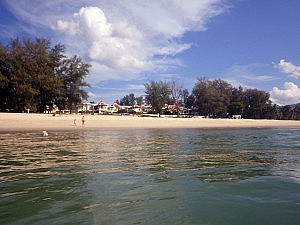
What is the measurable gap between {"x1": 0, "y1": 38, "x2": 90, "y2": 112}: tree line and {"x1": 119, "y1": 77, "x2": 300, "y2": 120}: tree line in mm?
36442

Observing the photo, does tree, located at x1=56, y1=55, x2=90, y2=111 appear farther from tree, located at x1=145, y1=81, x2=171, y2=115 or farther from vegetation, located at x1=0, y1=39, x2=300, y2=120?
tree, located at x1=145, y1=81, x2=171, y2=115

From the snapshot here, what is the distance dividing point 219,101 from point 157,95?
65.8 feet

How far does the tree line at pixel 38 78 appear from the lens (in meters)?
59.9

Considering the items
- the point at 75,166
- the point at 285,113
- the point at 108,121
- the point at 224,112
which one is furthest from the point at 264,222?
the point at 285,113

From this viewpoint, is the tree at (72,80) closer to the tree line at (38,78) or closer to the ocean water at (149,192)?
the tree line at (38,78)

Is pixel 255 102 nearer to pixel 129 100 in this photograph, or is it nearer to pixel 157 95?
pixel 157 95

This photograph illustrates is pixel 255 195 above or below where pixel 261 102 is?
below

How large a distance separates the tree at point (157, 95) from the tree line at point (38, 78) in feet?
115

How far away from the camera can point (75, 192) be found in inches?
306

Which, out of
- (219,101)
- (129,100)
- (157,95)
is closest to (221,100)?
(219,101)

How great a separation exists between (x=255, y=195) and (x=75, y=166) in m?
6.46

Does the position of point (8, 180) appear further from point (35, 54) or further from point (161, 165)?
point (35, 54)

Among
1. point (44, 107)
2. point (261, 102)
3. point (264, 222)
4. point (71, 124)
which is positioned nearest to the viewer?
point (264, 222)

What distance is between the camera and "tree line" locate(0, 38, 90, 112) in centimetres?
5994
